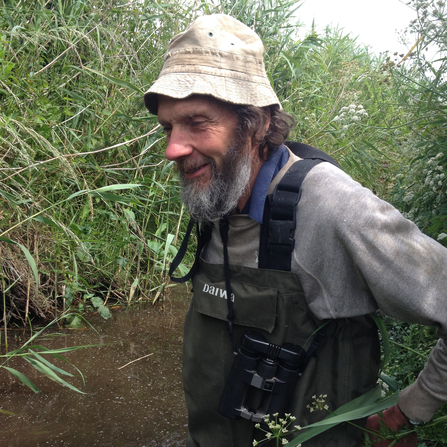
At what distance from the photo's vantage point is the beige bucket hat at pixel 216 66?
2.02 metres

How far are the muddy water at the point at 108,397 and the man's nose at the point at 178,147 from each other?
1.40m

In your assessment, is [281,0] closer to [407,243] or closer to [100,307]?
[100,307]

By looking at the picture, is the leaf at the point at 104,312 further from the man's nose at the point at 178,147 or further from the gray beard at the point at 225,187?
the man's nose at the point at 178,147

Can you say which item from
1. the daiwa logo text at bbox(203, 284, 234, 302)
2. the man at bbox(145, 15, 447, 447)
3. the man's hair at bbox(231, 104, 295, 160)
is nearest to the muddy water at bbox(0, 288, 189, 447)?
the man at bbox(145, 15, 447, 447)

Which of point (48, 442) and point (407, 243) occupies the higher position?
point (407, 243)

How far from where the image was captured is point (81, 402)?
9.04 ft

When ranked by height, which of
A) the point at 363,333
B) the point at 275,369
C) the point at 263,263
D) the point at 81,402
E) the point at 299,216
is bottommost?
the point at 81,402

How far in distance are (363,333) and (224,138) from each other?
0.91 meters

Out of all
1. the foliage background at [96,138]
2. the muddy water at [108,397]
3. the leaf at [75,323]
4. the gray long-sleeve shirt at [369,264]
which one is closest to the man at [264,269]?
the gray long-sleeve shirt at [369,264]

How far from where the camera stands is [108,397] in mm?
2809

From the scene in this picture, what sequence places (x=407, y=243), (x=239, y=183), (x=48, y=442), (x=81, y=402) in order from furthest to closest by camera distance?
(x=81, y=402), (x=48, y=442), (x=239, y=183), (x=407, y=243)

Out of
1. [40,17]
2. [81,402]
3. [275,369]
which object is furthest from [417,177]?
[40,17]

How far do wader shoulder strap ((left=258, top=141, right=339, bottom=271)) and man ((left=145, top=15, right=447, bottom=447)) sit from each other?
0.02 m

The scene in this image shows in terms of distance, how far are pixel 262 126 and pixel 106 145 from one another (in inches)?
83.0
